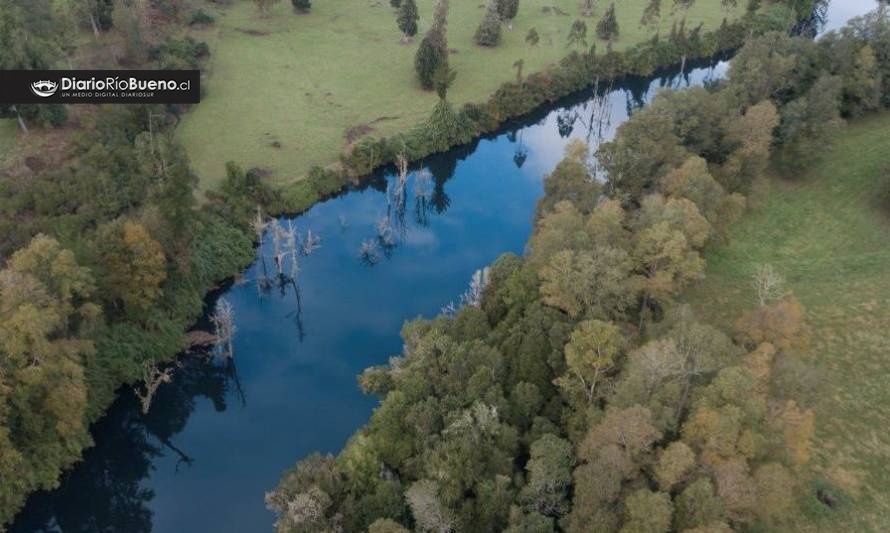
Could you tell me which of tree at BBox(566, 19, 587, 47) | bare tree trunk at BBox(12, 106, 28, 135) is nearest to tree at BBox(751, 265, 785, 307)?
tree at BBox(566, 19, 587, 47)

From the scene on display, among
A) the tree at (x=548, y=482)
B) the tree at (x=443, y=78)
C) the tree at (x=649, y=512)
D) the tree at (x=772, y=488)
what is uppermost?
the tree at (x=443, y=78)

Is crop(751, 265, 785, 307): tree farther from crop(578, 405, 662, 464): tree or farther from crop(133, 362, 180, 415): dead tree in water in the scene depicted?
crop(133, 362, 180, 415): dead tree in water

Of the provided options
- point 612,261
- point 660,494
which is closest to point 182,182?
point 612,261

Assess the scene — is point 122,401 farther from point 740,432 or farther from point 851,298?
point 851,298

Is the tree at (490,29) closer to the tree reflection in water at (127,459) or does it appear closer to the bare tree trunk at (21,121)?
the bare tree trunk at (21,121)

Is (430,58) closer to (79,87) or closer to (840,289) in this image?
(79,87)

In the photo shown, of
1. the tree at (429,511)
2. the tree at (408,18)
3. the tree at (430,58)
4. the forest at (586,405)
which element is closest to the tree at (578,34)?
the tree at (430,58)
